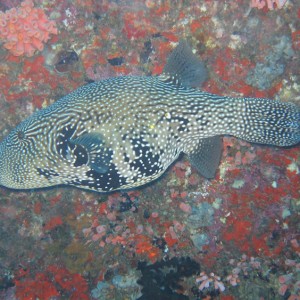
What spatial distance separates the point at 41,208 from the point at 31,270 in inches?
55.4

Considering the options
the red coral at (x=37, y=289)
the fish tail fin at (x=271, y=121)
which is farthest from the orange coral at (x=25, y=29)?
the red coral at (x=37, y=289)

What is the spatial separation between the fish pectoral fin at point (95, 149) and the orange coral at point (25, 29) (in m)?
3.18

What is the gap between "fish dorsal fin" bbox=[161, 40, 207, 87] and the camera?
17.5ft

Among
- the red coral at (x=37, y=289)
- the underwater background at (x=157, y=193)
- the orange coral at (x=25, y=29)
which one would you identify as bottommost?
the red coral at (x=37, y=289)

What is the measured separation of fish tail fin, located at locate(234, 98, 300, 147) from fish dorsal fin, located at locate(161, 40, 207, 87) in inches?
41.3

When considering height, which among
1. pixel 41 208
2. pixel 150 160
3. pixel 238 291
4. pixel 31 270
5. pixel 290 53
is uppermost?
pixel 290 53

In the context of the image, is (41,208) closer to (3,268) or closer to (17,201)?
(17,201)

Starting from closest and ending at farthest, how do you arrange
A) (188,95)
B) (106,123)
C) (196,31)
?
(106,123) < (188,95) < (196,31)

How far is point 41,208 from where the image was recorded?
22.2 feet

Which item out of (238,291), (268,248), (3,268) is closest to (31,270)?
(3,268)

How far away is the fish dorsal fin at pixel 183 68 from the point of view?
534cm

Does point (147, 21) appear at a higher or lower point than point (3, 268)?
higher

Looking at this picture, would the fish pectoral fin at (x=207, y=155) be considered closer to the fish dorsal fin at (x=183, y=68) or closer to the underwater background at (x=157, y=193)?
the underwater background at (x=157, y=193)

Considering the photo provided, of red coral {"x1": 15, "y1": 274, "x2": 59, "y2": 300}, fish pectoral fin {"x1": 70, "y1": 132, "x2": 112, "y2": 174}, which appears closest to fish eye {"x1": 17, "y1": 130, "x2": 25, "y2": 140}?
fish pectoral fin {"x1": 70, "y1": 132, "x2": 112, "y2": 174}
